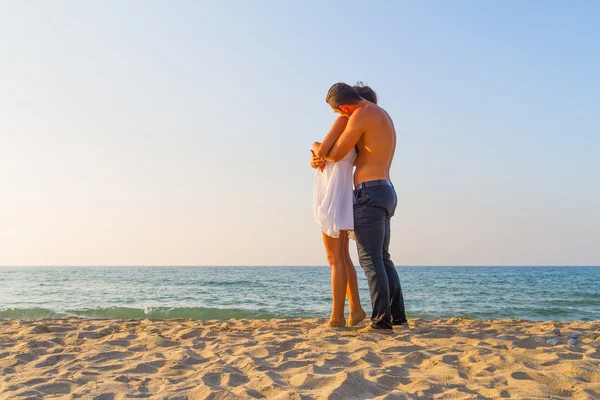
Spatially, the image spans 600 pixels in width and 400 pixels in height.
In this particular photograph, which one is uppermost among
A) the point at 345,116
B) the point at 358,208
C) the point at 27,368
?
the point at 345,116

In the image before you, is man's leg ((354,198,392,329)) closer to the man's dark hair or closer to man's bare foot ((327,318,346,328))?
man's bare foot ((327,318,346,328))

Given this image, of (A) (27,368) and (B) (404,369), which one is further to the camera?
(A) (27,368)

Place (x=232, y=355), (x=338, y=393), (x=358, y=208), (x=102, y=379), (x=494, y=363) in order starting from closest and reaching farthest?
(x=338, y=393), (x=102, y=379), (x=494, y=363), (x=232, y=355), (x=358, y=208)

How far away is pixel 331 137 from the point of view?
406cm

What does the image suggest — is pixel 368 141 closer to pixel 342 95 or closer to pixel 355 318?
pixel 342 95

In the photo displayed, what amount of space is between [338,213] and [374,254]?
460 millimetres

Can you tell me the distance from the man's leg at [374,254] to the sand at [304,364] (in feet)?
0.58

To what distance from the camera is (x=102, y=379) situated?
268cm

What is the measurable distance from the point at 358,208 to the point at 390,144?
0.63 meters

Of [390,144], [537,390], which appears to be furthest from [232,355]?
[390,144]

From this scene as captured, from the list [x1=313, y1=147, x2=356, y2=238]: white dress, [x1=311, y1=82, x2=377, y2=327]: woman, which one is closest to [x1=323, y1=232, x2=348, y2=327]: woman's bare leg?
[x1=311, y1=82, x2=377, y2=327]: woman

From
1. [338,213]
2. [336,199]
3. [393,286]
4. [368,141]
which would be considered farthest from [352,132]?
[393,286]

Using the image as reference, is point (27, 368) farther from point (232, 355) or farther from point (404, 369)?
point (404, 369)

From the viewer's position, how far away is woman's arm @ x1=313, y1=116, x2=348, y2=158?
4051 millimetres
